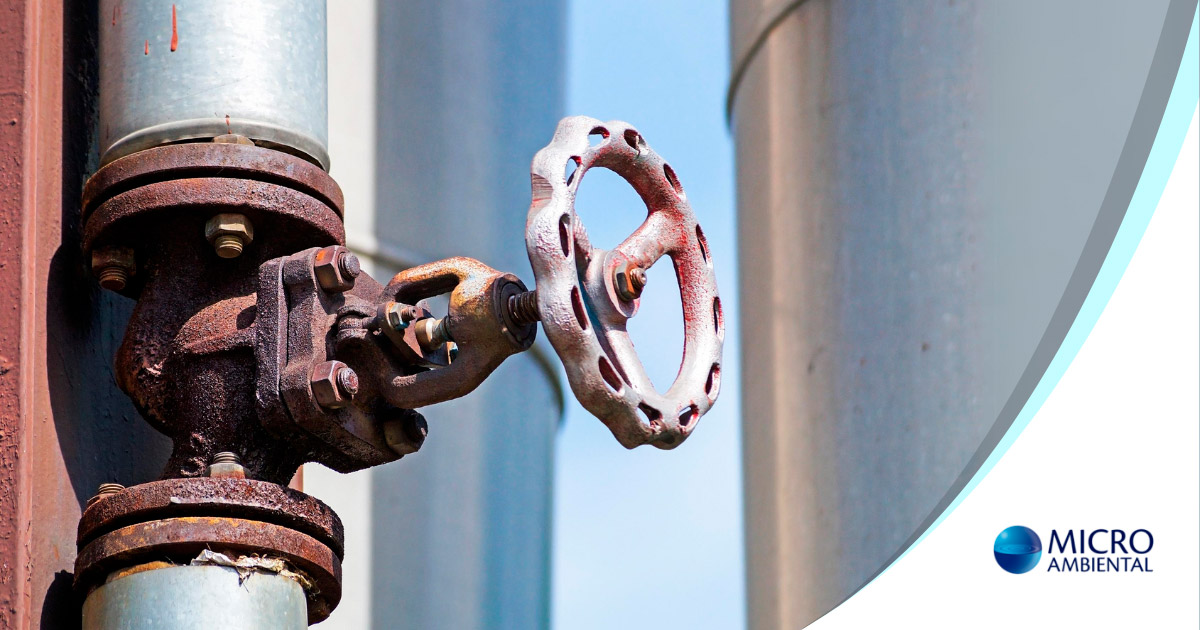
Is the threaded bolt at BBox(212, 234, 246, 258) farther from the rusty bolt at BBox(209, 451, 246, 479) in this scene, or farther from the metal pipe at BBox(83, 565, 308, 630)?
the metal pipe at BBox(83, 565, 308, 630)

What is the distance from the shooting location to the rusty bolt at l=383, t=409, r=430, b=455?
1.46 meters

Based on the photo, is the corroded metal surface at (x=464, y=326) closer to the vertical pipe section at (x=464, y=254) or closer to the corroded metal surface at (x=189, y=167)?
the corroded metal surface at (x=189, y=167)

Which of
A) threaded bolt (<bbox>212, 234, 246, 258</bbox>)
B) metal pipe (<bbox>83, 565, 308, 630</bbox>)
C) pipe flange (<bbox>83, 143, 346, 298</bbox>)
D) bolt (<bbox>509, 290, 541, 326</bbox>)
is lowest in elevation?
metal pipe (<bbox>83, 565, 308, 630</bbox>)

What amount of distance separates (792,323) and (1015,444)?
0.46 meters

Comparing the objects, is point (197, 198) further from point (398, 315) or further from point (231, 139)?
point (398, 315)

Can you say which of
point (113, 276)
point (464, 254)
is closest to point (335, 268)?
point (113, 276)

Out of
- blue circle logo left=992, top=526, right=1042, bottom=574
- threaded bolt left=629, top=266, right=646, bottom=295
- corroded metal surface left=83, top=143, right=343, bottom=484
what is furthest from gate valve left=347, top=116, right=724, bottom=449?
blue circle logo left=992, top=526, right=1042, bottom=574

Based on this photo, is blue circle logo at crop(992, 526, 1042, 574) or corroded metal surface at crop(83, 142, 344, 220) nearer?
→ corroded metal surface at crop(83, 142, 344, 220)

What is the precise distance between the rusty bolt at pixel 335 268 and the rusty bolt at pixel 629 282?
273mm

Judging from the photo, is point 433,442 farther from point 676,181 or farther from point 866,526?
point 676,181

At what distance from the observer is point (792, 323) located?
2553 mm

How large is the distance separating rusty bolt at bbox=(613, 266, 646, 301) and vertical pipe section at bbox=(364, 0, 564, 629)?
103 centimetres

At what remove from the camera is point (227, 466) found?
1398 mm

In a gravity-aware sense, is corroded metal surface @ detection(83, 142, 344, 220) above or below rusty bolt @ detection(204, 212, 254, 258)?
above
